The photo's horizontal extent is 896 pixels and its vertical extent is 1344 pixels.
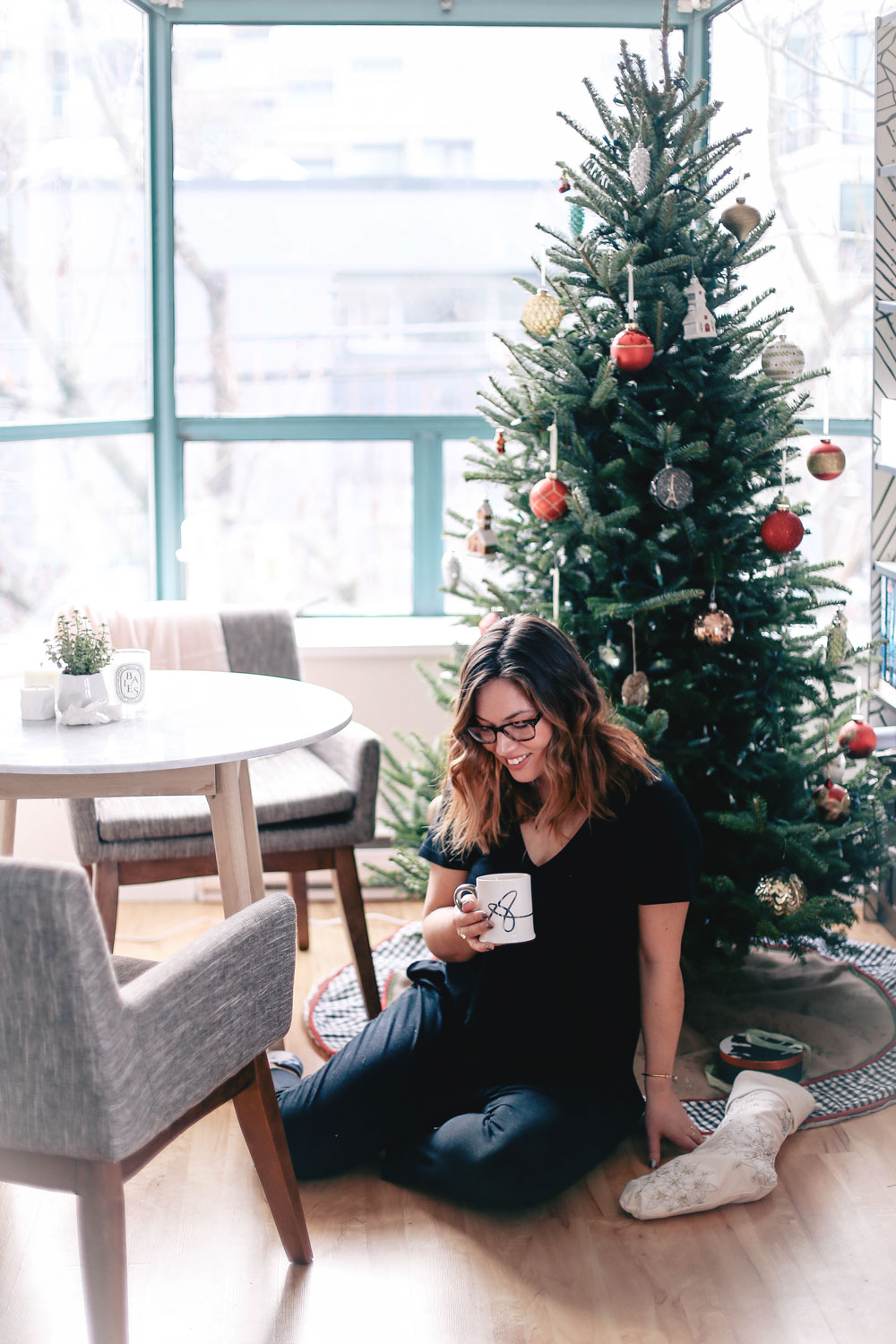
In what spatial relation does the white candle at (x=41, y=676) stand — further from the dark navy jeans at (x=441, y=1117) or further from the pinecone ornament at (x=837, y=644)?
the pinecone ornament at (x=837, y=644)

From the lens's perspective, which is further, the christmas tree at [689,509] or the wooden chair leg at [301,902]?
the wooden chair leg at [301,902]

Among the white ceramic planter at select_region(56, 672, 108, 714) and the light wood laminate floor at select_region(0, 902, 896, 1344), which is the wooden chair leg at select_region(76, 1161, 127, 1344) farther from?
the white ceramic planter at select_region(56, 672, 108, 714)

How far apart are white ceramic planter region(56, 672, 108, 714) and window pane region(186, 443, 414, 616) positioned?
1.48 meters

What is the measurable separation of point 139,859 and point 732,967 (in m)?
1.13

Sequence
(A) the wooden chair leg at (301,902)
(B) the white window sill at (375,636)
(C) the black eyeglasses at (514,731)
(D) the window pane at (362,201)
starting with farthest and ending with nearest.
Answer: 1. (D) the window pane at (362,201)
2. (B) the white window sill at (375,636)
3. (A) the wooden chair leg at (301,902)
4. (C) the black eyeglasses at (514,731)

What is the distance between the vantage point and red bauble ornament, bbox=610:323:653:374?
90.0 inches

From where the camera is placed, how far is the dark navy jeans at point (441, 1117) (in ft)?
6.31

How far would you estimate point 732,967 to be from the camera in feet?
8.11

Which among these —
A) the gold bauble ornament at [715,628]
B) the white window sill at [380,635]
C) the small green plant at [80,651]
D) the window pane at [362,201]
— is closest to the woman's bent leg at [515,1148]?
the gold bauble ornament at [715,628]

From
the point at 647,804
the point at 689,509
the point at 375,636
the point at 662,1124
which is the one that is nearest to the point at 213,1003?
the point at 647,804

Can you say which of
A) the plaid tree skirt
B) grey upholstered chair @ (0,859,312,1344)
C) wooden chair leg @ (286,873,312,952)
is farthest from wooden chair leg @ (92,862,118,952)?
grey upholstered chair @ (0,859,312,1344)

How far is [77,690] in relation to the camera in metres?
2.18

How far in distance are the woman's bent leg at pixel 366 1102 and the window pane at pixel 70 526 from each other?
4.70 ft

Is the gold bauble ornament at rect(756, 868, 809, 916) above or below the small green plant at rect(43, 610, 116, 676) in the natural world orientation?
below
